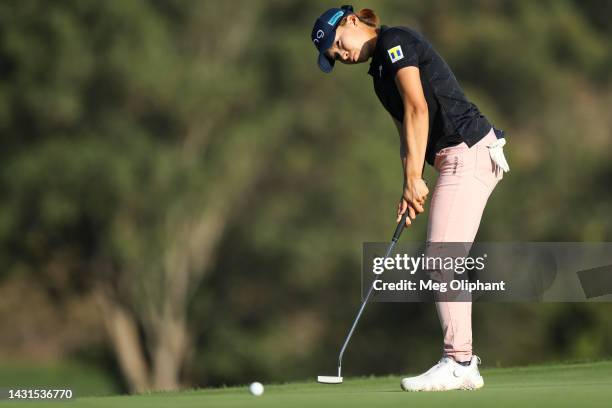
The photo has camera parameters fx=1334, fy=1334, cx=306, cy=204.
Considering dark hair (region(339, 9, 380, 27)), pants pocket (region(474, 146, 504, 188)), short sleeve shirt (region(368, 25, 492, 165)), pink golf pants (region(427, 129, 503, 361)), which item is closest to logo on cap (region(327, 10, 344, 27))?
dark hair (region(339, 9, 380, 27))

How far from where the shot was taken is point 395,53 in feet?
21.7

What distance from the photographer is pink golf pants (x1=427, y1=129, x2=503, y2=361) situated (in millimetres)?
6754

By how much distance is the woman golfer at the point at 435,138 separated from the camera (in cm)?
664

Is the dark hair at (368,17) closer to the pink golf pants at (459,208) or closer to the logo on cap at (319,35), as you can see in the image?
the logo on cap at (319,35)

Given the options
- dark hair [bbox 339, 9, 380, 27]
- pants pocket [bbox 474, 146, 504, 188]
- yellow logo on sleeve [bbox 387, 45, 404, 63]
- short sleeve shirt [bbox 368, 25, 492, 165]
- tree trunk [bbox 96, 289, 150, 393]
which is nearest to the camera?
yellow logo on sleeve [bbox 387, 45, 404, 63]

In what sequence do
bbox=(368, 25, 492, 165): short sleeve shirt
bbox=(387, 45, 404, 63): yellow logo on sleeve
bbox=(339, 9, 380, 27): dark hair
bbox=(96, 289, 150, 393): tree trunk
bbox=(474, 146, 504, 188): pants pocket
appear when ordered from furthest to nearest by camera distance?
bbox=(96, 289, 150, 393): tree trunk, bbox=(339, 9, 380, 27): dark hair, bbox=(474, 146, 504, 188): pants pocket, bbox=(368, 25, 492, 165): short sleeve shirt, bbox=(387, 45, 404, 63): yellow logo on sleeve

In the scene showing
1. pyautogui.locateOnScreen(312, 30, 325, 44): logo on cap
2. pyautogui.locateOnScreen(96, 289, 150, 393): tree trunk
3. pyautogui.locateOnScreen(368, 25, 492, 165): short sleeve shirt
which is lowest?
pyautogui.locateOnScreen(368, 25, 492, 165): short sleeve shirt

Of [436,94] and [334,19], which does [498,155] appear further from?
[334,19]

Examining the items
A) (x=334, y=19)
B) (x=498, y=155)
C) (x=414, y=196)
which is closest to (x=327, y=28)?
(x=334, y=19)

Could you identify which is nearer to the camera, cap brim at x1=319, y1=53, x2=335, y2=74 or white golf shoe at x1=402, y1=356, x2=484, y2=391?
white golf shoe at x1=402, y1=356, x2=484, y2=391

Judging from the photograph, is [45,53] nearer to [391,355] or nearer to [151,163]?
[151,163]

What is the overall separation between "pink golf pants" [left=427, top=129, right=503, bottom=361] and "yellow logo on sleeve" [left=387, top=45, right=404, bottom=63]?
0.59 meters

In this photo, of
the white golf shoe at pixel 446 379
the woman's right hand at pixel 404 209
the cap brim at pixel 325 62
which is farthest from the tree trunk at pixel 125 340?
the white golf shoe at pixel 446 379

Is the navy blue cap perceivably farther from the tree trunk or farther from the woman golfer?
the tree trunk
